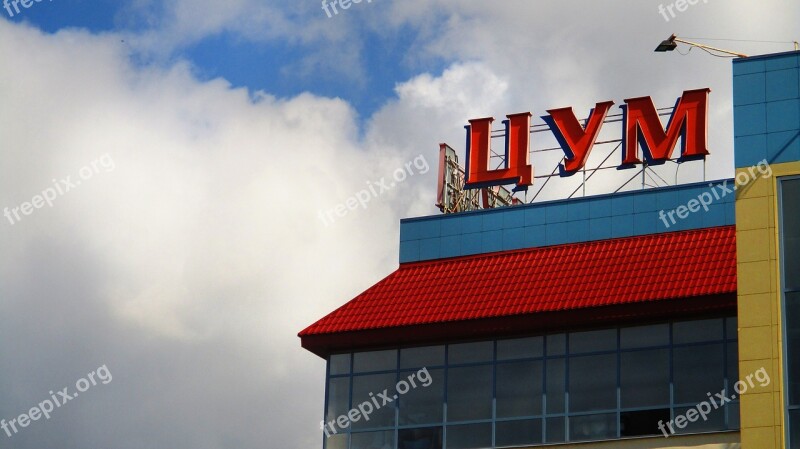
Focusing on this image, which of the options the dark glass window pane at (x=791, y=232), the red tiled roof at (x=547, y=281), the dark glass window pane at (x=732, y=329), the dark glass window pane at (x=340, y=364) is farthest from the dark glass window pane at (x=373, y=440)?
the dark glass window pane at (x=791, y=232)

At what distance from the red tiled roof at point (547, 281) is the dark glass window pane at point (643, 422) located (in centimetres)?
293

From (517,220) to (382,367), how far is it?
6017mm

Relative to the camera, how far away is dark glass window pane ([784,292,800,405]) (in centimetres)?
3659

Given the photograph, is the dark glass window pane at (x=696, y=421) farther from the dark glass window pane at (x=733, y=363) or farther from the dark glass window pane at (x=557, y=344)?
the dark glass window pane at (x=557, y=344)

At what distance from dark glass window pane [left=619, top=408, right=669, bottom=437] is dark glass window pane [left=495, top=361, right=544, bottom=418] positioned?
250 centimetres

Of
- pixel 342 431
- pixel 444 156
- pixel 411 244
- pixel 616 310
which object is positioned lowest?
pixel 342 431

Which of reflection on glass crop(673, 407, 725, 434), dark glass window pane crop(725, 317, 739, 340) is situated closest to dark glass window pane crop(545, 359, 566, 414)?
reflection on glass crop(673, 407, 725, 434)

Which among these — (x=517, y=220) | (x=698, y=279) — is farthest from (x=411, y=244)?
(x=698, y=279)

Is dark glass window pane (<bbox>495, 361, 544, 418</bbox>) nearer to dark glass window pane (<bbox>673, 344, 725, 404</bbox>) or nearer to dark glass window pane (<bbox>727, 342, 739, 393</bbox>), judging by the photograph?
dark glass window pane (<bbox>673, 344, 725, 404</bbox>)

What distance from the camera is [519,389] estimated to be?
44.1 m

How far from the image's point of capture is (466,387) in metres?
44.8

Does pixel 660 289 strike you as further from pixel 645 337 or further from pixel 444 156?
pixel 444 156

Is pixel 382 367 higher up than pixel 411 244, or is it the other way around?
pixel 411 244

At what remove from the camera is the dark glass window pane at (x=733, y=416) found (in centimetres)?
4044
